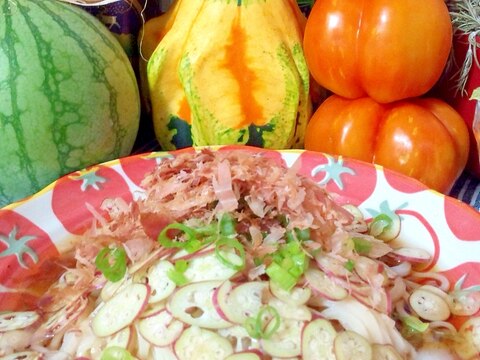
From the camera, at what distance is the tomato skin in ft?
2.81

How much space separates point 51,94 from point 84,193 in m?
0.15

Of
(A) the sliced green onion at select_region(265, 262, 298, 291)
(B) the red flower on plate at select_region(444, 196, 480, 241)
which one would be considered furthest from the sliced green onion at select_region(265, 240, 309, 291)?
(B) the red flower on plate at select_region(444, 196, 480, 241)

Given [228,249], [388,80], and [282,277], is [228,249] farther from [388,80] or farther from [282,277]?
[388,80]

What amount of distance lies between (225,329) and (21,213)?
315 millimetres

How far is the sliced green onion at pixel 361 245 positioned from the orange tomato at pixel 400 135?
28 cm

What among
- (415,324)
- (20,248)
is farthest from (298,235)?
(20,248)

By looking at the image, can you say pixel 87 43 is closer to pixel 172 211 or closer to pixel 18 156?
pixel 18 156

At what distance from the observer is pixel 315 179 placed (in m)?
0.79

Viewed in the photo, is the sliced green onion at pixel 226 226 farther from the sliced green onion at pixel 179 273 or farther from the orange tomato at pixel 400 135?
the orange tomato at pixel 400 135

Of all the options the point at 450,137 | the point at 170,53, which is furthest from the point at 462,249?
the point at 170,53

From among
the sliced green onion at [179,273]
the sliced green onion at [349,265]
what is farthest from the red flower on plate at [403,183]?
the sliced green onion at [179,273]

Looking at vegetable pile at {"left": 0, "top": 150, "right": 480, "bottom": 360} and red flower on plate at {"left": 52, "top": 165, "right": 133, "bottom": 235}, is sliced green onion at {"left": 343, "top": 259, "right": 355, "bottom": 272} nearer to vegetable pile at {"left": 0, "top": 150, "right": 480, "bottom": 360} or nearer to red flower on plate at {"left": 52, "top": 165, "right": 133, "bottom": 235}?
vegetable pile at {"left": 0, "top": 150, "right": 480, "bottom": 360}

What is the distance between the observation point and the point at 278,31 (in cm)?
95

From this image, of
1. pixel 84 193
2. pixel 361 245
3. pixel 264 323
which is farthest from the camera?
pixel 84 193
